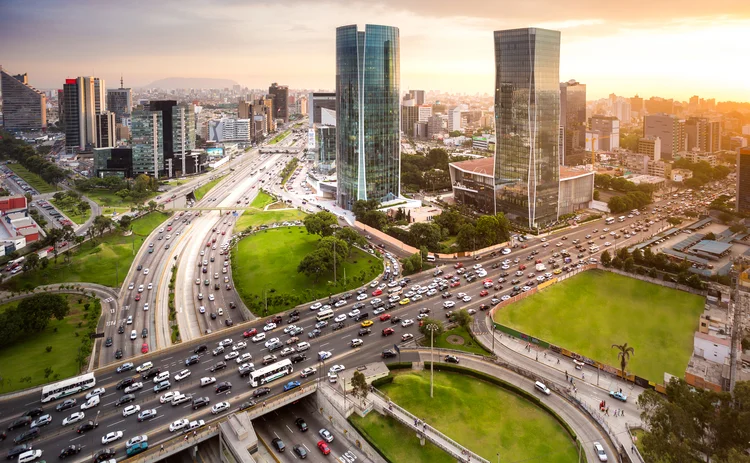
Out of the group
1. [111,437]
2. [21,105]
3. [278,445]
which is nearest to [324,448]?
[278,445]

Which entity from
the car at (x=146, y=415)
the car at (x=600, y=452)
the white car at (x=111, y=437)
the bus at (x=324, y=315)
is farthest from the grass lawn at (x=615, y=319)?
the white car at (x=111, y=437)

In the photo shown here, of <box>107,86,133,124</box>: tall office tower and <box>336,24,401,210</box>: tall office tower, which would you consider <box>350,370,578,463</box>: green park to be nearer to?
<box>336,24,401,210</box>: tall office tower

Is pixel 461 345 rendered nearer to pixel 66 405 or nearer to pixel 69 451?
pixel 69 451

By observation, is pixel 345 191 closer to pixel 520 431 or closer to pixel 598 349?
pixel 598 349

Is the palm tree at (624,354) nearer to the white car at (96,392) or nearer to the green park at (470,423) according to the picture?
the green park at (470,423)

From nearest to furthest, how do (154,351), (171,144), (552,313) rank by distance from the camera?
(154,351)
(552,313)
(171,144)

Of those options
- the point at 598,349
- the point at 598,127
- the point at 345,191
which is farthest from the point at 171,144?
the point at 598,127
